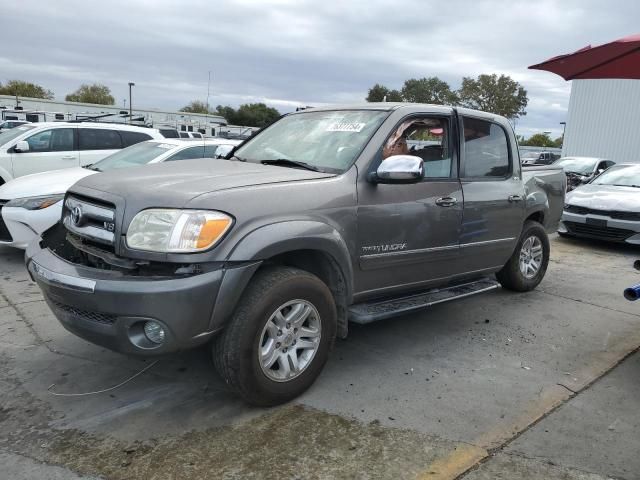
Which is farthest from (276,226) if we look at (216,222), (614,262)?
(614,262)

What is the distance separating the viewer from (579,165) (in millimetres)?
15750

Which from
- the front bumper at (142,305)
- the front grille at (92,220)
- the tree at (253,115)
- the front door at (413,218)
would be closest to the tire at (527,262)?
the front door at (413,218)

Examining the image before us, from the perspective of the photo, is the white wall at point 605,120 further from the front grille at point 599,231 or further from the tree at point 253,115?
the tree at point 253,115

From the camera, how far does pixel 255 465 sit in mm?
2732

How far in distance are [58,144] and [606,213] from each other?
9.21m

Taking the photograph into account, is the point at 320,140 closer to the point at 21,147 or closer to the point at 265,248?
the point at 265,248

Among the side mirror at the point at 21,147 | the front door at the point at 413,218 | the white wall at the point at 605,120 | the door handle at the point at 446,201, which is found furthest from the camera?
the white wall at the point at 605,120

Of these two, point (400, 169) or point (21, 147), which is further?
point (21, 147)

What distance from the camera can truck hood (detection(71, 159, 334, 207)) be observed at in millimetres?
2996

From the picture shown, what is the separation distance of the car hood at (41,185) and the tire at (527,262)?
5.08 metres

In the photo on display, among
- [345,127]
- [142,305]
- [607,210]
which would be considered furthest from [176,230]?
[607,210]

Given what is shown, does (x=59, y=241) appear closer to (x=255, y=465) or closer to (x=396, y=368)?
(x=255, y=465)

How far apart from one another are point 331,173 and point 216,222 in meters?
1.04

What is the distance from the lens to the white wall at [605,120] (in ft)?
85.8
